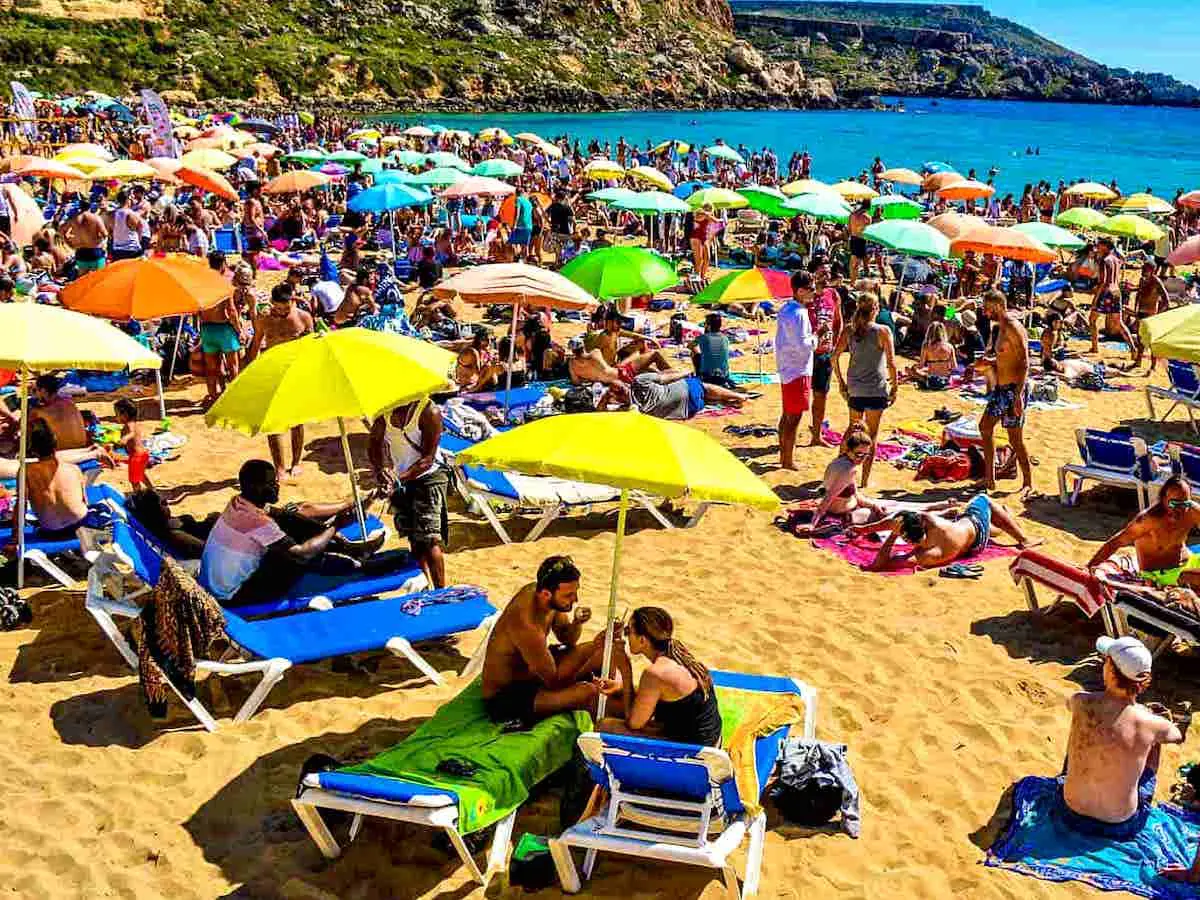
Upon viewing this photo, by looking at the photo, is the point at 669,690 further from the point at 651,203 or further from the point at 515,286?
the point at 651,203

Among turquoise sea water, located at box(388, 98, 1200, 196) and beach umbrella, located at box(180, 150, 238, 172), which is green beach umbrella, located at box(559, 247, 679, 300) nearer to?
beach umbrella, located at box(180, 150, 238, 172)

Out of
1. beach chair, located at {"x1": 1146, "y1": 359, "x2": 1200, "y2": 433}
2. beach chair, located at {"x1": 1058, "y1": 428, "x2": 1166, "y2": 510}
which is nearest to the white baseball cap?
beach chair, located at {"x1": 1058, "y1": 428, "x2": 1166, "y2": 510}

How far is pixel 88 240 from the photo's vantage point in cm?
1321

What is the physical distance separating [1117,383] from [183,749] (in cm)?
1179

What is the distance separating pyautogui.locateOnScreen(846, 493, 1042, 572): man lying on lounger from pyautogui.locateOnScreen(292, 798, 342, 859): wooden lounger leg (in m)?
4.24

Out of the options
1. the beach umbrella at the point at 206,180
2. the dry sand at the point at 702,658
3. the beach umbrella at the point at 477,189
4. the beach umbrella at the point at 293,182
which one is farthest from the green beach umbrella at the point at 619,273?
the beach umbrella at the point at 293,182

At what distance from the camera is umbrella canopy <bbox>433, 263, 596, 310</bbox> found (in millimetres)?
8594

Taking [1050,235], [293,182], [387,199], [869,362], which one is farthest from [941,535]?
[293,182]

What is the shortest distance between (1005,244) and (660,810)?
1005cm

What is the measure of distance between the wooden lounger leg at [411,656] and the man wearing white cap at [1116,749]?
2.96 metres

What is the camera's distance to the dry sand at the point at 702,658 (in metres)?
4.02

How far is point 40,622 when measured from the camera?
231 inches

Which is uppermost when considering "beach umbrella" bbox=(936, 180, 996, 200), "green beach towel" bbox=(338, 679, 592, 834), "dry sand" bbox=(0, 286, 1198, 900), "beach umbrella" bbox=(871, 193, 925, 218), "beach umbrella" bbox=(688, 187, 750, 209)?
"beach umbrella" bbox=(936, 180, 996, 200)

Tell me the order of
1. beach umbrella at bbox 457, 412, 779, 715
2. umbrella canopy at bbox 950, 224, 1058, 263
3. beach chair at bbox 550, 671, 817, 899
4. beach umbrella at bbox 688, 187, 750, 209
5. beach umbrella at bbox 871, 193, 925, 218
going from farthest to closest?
beach umbrella at bbox 871, 193, 925, 218
beach umbrella at bbox 688, 187, 750, 209
umbrella canopy at bbox 950, 224, 1058, 263
beach umbrella at bbox 457, 412, 779, 715
beach chair at bbox 550, 671, 817, 899
